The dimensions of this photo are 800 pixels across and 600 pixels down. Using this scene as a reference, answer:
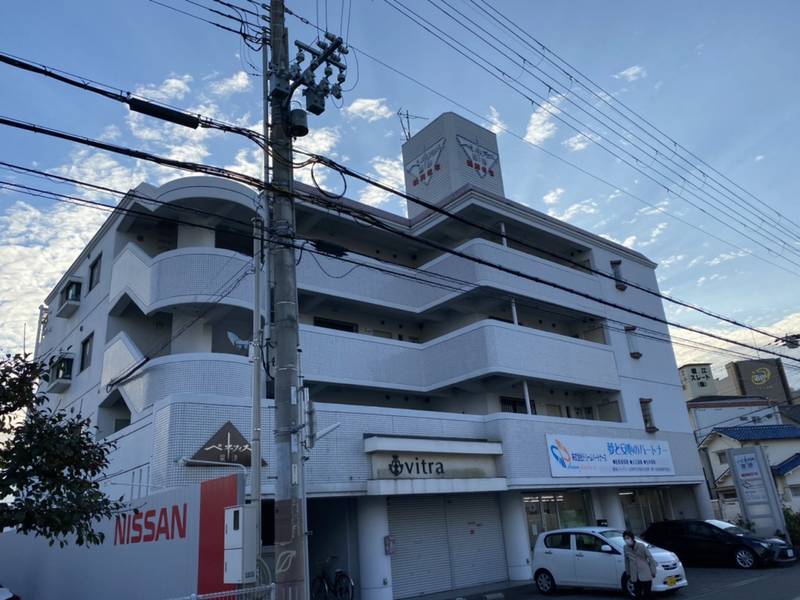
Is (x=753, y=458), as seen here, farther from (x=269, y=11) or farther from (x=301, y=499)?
(x=269, y=11)

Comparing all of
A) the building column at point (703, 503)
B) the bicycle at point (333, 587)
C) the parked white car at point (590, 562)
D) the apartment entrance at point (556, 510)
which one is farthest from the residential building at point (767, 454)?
the bicycle at point (333, 587)

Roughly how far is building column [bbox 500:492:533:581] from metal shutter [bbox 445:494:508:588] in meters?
0.21

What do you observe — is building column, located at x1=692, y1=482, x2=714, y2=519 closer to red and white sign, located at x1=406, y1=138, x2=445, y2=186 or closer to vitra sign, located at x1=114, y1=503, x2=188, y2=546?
red and white sign, located at x1=406, y1=138, x2=445, y2=186

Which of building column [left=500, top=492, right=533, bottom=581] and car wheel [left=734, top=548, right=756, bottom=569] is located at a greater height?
building column [left=500, top=492, right=533, bottom=581]

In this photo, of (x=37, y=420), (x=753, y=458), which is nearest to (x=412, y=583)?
(x=37, y=420)

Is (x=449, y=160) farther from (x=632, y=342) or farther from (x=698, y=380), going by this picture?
(x=698, y=380)

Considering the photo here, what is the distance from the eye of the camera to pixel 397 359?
23.0 metres

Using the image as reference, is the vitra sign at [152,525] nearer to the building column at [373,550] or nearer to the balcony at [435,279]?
the building column at [373,550]

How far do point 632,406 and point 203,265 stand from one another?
18.5 meters

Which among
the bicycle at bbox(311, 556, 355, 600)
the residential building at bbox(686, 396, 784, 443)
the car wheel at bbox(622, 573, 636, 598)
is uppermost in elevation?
the residential building at bbox(686, 396, 784, 443)

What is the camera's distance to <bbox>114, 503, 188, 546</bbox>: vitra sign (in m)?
12.3

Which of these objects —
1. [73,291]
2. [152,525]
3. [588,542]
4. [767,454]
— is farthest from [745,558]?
[73,291]

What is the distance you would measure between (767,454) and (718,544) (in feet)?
39.2

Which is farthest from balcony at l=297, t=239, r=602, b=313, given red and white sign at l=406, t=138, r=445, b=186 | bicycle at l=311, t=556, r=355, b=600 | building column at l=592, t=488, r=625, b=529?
bicycle at l=311, t=556, r=355, b=600
